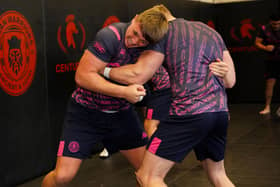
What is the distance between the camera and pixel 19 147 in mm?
4297

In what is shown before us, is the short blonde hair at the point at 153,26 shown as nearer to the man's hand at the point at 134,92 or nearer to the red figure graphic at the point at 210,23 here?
the man's hand at the point at 134,92

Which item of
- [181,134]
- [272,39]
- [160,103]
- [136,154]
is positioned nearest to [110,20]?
[160,103]

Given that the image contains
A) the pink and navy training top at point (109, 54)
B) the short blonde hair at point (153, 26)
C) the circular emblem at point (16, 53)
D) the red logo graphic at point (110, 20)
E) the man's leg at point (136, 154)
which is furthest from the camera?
the red logo graphic at point (110, 20)

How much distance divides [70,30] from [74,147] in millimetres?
2261

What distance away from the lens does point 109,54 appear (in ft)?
8.93

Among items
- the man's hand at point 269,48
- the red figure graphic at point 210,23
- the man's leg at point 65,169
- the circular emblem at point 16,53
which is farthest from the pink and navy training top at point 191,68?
the red figure graphic at point 210,23

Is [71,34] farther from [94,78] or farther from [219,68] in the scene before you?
[219,68]

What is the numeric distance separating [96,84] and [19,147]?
1.90 metres

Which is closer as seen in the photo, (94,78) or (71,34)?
(94,78)

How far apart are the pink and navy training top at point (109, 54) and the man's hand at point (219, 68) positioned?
398 millimetres

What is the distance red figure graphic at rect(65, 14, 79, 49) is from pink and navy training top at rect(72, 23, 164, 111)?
6.52 feet

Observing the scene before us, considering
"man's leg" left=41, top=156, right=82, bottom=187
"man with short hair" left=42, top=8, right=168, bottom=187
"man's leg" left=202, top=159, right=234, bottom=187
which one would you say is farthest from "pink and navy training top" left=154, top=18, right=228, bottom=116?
"man's leg" left=41, top=156, right=82, bottom=187

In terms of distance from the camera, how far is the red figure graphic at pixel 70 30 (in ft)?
16.2

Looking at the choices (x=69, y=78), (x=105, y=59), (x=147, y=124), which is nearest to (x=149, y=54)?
(x=105, y=59)
